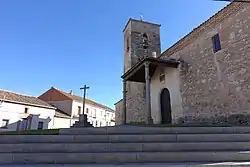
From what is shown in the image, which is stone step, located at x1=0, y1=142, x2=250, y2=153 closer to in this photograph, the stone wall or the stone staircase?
the stone staircase

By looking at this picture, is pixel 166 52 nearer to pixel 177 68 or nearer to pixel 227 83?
pixel 177 68

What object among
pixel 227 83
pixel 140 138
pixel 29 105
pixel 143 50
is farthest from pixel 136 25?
pixel 29 105

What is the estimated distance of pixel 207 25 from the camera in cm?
846

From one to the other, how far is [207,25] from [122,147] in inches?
284

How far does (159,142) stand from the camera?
12.5 feet

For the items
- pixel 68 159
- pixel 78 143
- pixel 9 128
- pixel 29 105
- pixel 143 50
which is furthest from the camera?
pixel 29 105

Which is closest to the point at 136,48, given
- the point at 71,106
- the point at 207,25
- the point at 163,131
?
the point at 207,25

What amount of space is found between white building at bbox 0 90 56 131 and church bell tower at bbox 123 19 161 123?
39.3 ft

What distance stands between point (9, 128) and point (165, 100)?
16279mm

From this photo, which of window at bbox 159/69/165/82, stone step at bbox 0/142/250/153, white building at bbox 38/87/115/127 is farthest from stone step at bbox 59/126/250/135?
white building at bbox 38/87/115/127

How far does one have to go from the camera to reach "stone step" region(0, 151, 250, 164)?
319 cm

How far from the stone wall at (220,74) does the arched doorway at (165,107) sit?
4.17ft

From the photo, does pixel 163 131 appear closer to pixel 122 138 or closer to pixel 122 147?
pixel 122 138

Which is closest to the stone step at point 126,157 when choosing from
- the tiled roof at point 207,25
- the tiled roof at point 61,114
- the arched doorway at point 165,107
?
the tiled roof at point 207,25
